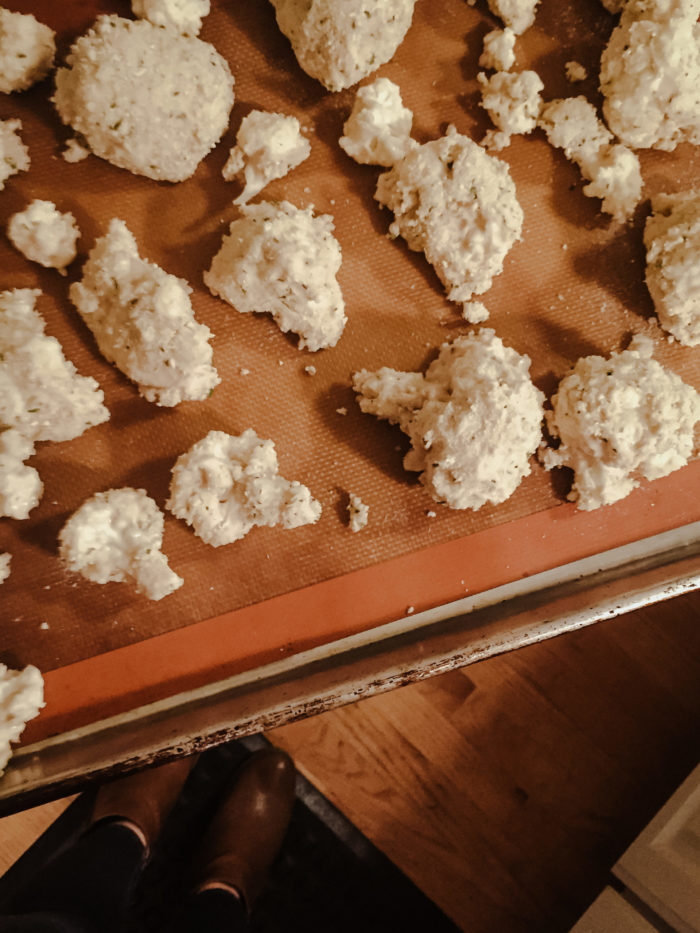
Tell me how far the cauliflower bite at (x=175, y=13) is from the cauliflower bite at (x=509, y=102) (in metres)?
0.47

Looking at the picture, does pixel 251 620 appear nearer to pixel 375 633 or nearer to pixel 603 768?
pixel 375 633

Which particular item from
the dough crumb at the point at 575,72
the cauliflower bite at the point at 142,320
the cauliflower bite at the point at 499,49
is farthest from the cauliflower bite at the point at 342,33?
the cauliflower bite at the point at 142,320

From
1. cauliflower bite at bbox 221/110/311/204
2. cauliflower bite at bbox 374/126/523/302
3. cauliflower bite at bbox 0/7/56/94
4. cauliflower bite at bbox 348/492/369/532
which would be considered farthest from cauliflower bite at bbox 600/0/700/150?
cauliflower bite at bbox 0/7/56/94

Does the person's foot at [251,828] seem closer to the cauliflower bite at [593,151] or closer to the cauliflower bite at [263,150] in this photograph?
the cauliflower bite at [263,150]

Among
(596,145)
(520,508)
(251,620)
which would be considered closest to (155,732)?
(251,620)

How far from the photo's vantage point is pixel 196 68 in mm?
894

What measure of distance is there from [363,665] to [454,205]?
762mm

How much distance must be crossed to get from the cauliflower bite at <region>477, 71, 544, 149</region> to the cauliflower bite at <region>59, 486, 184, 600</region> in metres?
Answer: 0.86

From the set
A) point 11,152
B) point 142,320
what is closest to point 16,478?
point 142,320

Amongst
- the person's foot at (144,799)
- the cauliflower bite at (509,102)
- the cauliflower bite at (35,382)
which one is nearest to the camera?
the cauliflower bite at (35,382)

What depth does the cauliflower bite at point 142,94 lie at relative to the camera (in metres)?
0.86

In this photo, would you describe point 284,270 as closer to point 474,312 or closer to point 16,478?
point 474,312

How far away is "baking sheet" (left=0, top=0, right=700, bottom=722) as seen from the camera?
3.04 ft

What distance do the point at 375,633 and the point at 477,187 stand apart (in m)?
0.75
